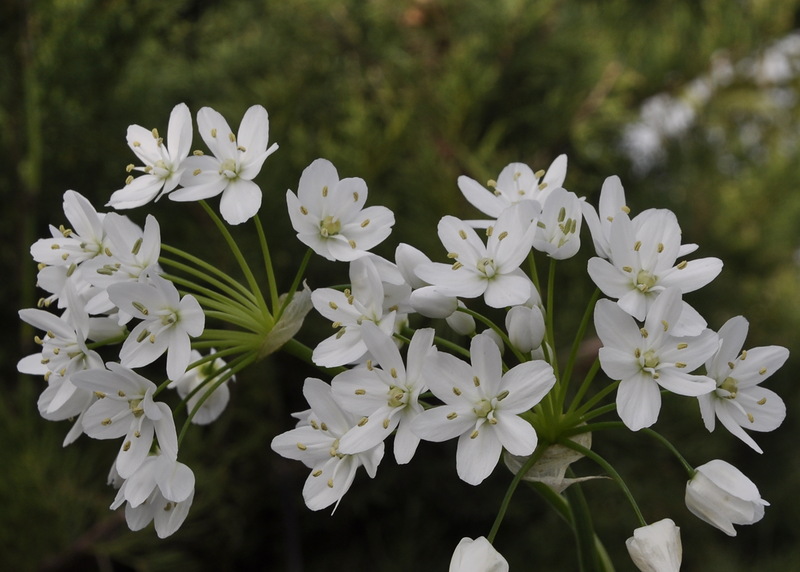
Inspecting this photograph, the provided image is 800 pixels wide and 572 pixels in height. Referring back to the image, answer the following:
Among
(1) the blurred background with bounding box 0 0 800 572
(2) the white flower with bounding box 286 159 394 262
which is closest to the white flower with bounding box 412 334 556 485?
(2) the white flower with bounding box 286 159 394 262

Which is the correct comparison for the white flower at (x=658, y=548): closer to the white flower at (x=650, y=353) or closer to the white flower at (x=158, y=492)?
the white flower at (x=650, y=353)

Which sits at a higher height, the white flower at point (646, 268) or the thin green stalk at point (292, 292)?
the white flower at point (646, 268)

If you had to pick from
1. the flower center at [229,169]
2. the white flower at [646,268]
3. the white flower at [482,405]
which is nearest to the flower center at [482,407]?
the white flower at [482,405]

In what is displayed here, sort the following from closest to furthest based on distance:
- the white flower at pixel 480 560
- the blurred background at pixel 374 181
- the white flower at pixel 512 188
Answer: the white flower at pixel 480 560 → the white flower at pixel 512 188 → the blurred background at pixel 374 181

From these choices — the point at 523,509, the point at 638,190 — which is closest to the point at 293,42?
the point at 638,190

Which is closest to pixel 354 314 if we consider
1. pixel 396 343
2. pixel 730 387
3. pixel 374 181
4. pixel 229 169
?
pixel 396 343

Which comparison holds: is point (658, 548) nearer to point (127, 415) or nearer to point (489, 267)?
point (489, 267)

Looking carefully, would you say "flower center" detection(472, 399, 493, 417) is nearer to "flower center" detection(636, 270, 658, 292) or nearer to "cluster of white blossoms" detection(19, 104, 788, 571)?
"cluster of white blossoms" detection(19, 104, 788, 571)
